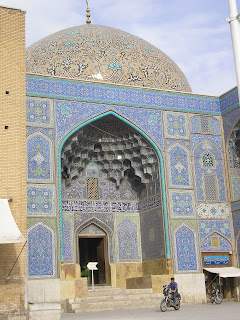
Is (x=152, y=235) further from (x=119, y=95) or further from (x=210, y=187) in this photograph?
(x=119, y=95)

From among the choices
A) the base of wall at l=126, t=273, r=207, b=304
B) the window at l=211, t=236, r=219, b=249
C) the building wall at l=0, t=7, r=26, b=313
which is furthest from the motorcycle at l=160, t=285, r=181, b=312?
the building wall at l=0, t=7, r=26, b=313

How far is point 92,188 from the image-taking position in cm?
1243

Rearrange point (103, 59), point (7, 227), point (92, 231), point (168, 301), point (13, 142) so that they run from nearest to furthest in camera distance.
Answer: point (7, 227), point (13, 142), point (168, 301), point (92, 231), point (103, 59)

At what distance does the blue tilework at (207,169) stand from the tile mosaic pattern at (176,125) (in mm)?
474

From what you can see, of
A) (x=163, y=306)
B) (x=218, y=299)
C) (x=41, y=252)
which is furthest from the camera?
(x=218, y=299)

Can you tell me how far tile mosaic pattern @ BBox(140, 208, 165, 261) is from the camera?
37.5 feet

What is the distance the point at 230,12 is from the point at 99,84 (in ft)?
26.1

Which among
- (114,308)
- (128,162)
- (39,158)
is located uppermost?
(128,162)

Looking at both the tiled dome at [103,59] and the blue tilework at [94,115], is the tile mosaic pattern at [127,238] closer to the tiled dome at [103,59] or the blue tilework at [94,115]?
the blue tilework at [94,115]

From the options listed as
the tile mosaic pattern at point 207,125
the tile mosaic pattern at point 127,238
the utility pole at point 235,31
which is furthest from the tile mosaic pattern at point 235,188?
the utility pole at point 235,31

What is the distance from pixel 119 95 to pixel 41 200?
3021 mm

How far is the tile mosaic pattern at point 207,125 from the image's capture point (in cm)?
1214

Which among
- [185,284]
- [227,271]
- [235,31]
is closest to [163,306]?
[185,284]

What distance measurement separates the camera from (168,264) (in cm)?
1106
